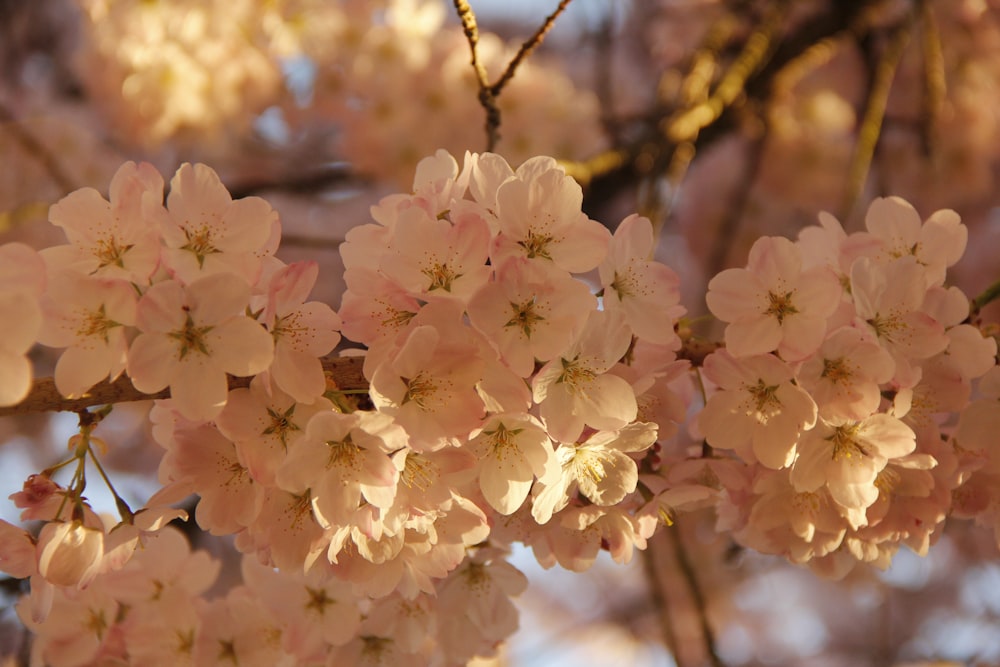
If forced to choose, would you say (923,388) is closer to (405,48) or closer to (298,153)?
(405,48)

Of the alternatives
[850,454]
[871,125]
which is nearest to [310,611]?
[850,454]

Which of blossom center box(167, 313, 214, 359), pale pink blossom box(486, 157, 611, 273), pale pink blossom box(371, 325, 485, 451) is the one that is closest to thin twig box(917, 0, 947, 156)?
pale pink blossom box(486, 157, 611, 273)

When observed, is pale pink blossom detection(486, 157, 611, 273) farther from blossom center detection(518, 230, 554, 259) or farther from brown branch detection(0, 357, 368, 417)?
brown branch detection(0, 357, 368, 417)

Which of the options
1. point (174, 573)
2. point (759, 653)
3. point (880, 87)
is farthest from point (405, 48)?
point (759, 653)

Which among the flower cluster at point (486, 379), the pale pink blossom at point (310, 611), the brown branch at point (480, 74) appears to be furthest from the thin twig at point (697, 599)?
the brown branch at point (480, 74)

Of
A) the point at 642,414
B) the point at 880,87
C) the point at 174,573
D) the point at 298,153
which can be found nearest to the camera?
the point at 642,414

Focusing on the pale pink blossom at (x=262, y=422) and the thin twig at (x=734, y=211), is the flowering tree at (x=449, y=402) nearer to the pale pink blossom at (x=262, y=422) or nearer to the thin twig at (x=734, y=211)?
the pale pink blossom at (x=262, y=422)
